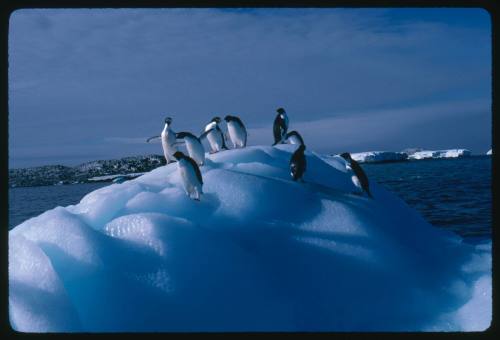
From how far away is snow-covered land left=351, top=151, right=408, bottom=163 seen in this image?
74.1m

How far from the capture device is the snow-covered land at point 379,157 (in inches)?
2916

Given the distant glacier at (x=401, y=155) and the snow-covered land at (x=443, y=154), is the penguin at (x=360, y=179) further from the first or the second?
the snow-covered land at (x=443, y=154)

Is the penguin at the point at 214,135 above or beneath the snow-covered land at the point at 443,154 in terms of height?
above

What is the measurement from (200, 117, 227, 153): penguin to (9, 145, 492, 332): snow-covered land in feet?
11.2

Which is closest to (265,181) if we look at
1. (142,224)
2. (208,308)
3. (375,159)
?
(142,224)

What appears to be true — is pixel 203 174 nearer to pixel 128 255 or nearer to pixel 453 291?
pixel 128 255

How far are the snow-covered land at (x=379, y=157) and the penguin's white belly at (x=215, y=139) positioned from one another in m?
68.1

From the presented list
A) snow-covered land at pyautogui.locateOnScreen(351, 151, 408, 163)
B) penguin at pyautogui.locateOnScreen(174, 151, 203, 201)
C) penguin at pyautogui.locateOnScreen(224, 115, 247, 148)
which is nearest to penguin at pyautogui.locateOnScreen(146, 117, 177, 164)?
penguin at pyautogui.locateOnScreen(224, 115, 247, 148)

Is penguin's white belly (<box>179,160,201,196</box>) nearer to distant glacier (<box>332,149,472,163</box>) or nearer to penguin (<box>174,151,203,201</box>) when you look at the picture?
penguin (<box>174,151,203,201</box>)

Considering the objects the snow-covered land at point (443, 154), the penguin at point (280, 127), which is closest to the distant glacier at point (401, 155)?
the snow-covered land at point (443, 154)

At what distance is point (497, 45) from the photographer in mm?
2252

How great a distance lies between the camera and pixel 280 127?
1001 centimetres

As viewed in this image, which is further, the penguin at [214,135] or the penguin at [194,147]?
the penguin at [214,135]
